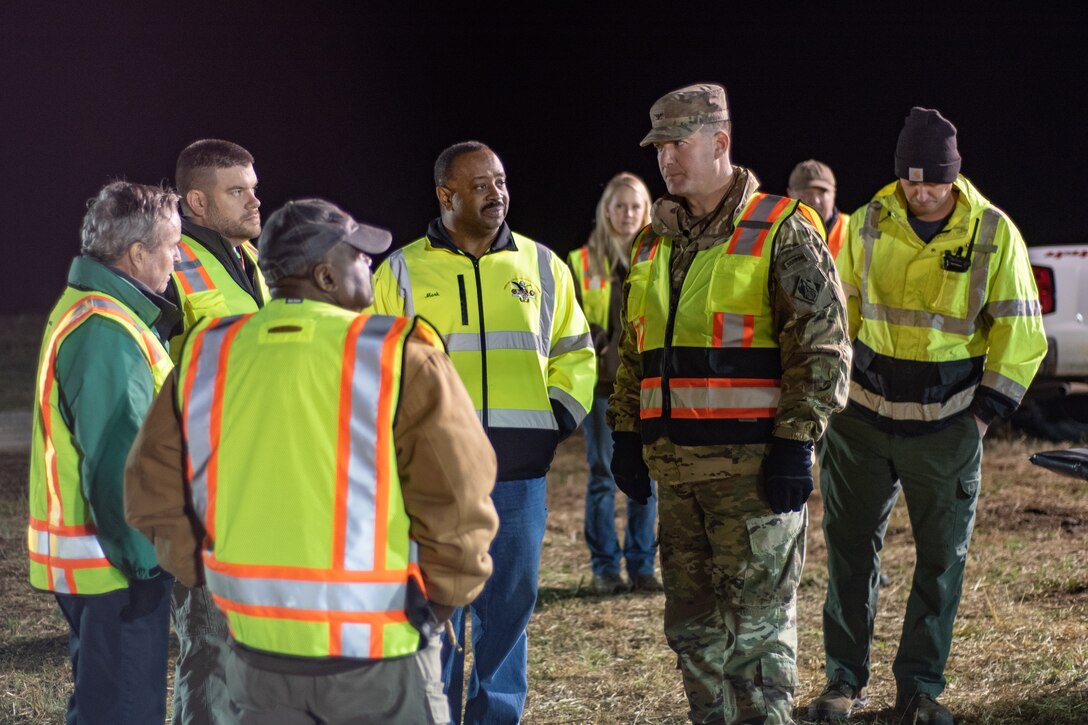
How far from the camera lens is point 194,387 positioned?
2.87 meters

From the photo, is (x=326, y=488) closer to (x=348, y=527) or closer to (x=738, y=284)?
(x=348, y=527)

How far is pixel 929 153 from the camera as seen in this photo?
5.00 meters

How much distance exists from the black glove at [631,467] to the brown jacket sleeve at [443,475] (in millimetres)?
1689

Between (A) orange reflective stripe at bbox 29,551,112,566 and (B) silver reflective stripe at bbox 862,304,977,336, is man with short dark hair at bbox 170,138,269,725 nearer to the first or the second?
(A) orange reflective stripe at bbox 29,551,112,566

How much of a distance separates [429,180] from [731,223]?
21286mm

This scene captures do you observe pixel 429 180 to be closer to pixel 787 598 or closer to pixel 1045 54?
pixel 1045 54

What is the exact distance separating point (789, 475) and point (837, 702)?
60.8 inches

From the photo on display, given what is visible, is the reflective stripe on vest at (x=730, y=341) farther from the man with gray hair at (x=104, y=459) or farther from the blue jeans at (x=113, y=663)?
the blue jeans at (x=113, y=663)

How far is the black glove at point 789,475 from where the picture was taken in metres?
3.99

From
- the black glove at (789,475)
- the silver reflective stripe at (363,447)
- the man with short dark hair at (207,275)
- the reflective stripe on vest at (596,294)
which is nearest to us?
the silver reflective stripe at (363,447)

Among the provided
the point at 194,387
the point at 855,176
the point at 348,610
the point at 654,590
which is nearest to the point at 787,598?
the point at 348,610

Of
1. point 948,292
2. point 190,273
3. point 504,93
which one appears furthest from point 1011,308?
point 504,93

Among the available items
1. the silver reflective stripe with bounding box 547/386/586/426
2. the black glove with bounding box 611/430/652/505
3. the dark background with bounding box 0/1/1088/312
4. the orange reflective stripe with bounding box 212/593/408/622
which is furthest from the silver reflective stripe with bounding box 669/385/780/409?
the dark background with bounding box 0/1/1088/312

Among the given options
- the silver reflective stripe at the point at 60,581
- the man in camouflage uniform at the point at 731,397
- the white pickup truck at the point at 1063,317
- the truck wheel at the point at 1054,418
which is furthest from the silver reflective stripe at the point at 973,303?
the truck wheel at the point at 1054,418
